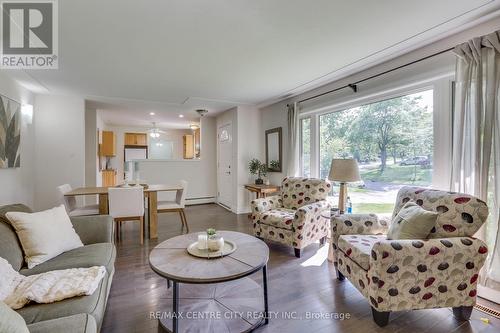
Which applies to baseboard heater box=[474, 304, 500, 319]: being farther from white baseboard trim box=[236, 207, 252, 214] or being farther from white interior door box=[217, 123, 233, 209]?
white interior door box=[217, 123, 233, 209]

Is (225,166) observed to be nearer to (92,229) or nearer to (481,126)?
(92,229)

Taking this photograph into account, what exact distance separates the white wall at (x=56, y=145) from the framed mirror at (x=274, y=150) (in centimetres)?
363

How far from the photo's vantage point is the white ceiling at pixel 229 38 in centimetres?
186

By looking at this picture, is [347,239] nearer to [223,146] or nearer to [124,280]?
[124,280]

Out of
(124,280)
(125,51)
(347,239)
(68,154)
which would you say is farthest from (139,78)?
(347,239)

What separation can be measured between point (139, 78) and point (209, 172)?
3.46 meters

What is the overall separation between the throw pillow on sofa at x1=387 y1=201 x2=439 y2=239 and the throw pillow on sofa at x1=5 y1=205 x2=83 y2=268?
2.68 m

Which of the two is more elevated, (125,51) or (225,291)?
(125,51)

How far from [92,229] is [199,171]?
4230 millimetres

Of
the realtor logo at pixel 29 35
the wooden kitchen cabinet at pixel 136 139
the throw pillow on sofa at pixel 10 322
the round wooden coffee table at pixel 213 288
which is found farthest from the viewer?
the wooden kitchen cabinet at pixel 136 139

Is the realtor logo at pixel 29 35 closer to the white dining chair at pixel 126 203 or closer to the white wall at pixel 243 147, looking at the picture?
the white dining chair at pixel 126 203

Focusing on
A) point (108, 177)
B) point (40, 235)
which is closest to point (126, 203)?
point (40, 235)

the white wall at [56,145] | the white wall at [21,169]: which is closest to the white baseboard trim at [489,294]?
the white wall at [21,169]

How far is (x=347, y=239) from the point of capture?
2.18 m
